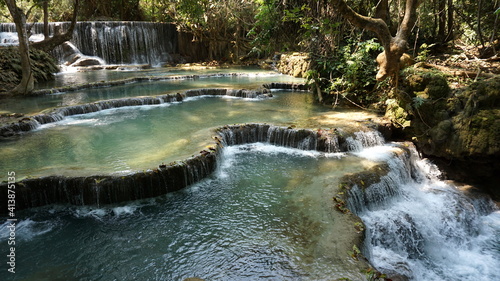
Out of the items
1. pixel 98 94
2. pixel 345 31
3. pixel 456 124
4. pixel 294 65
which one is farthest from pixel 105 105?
pixel 294 65

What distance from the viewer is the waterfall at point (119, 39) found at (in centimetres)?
2023

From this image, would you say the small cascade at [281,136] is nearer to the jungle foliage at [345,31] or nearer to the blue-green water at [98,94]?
the jungle foliage at [345,31]

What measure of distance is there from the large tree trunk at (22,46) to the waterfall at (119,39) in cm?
920

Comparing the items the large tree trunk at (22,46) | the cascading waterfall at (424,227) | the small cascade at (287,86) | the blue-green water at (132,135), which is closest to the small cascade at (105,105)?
the blue-green water at (132,135)

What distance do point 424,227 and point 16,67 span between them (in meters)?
16.0

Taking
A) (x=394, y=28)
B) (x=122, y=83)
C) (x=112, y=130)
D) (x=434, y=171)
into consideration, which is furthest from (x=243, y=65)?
(x=434, y=171)

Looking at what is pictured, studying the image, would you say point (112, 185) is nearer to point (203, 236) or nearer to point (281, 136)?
point (203, 236)

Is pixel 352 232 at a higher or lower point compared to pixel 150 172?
lower

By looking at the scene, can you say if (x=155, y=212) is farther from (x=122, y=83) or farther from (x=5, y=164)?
(x=122, y=83)

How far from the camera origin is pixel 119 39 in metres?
21.9

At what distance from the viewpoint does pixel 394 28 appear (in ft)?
40.2

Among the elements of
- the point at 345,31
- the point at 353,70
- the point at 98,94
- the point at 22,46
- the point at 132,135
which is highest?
the point at 345,31

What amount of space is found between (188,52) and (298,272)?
24.3 m

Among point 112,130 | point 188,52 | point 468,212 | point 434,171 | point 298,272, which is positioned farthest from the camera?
point 188,52
